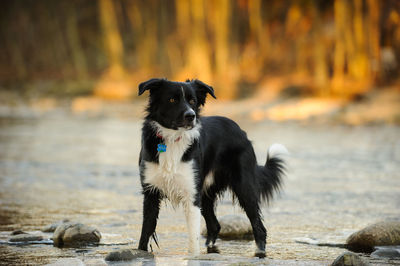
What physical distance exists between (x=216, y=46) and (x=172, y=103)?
3980cm

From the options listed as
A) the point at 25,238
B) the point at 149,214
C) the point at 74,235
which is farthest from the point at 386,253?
the point at 25,238

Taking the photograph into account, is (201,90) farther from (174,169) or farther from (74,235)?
(74,235)

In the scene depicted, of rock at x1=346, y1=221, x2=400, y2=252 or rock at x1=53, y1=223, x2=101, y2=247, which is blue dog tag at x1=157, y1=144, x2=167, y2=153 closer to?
rock at x1=53, y1=223, x2=101, y2=247

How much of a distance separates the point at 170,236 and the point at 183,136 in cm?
196

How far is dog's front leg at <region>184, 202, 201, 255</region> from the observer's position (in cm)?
691

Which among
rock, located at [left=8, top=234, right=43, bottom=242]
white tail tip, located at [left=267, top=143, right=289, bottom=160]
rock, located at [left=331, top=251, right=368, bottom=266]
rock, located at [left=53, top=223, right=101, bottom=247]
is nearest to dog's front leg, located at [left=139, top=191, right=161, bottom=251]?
rock, located at [left=53, top=223, right=101, bottom=247]

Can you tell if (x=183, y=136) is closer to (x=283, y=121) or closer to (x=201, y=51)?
(x=283, y=121)

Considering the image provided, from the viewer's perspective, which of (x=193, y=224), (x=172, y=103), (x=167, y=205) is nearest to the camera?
(x=172, y=103)

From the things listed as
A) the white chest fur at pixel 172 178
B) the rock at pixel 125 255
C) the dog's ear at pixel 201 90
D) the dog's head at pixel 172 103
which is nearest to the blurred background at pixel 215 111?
the rock at pixel 125 255

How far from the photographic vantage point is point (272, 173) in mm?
8328

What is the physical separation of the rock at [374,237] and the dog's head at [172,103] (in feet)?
7.73

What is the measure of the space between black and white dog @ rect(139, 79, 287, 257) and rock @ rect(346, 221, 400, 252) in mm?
996

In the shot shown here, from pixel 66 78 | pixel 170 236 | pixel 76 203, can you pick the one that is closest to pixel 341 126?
pixel 76 203

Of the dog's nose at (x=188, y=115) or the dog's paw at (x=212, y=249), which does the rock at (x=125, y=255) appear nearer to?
the dog's paw at (x=212, y=249)
